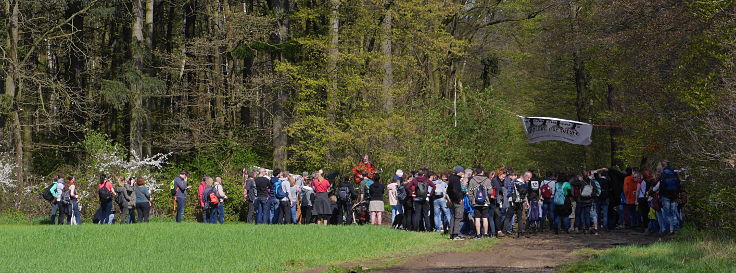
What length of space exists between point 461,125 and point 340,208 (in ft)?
54.5

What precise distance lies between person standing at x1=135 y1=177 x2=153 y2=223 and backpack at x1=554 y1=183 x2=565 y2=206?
11630 millimetres

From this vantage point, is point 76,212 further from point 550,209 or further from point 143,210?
point 550,209

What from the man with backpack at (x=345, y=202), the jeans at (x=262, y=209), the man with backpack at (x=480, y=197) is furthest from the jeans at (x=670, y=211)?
the jeans at (x=262, y=209)

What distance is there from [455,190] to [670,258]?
7.53 metres

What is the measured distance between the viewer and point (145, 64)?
1672 inches

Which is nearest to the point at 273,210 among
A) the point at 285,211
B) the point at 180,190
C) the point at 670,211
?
the point at 285,211

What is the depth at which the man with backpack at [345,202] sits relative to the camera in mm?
29062

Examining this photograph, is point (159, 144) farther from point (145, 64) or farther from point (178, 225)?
point (178, 225)

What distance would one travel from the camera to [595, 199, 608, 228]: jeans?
26.8 meters

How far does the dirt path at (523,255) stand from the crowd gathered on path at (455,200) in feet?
2.99

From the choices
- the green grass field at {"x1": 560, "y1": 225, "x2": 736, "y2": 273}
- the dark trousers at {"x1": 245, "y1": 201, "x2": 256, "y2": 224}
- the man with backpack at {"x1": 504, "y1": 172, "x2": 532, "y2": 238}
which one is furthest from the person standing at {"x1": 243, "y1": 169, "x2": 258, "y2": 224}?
the green grass field at {"x1": 560, "y1": 225, "x2": 736, "y2": 273}

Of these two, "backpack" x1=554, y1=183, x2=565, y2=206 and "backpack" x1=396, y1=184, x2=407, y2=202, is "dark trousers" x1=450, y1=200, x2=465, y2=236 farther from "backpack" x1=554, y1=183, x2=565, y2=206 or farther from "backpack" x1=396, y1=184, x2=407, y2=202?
"backpack" x1=554, y1=183, x2=565, y2=206

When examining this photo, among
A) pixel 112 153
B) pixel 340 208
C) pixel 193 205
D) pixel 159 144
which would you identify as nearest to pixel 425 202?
pixel 340 208

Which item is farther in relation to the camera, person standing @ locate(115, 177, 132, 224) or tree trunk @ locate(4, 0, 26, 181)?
tree trunk @ locate(4, 0, 26, 181)
